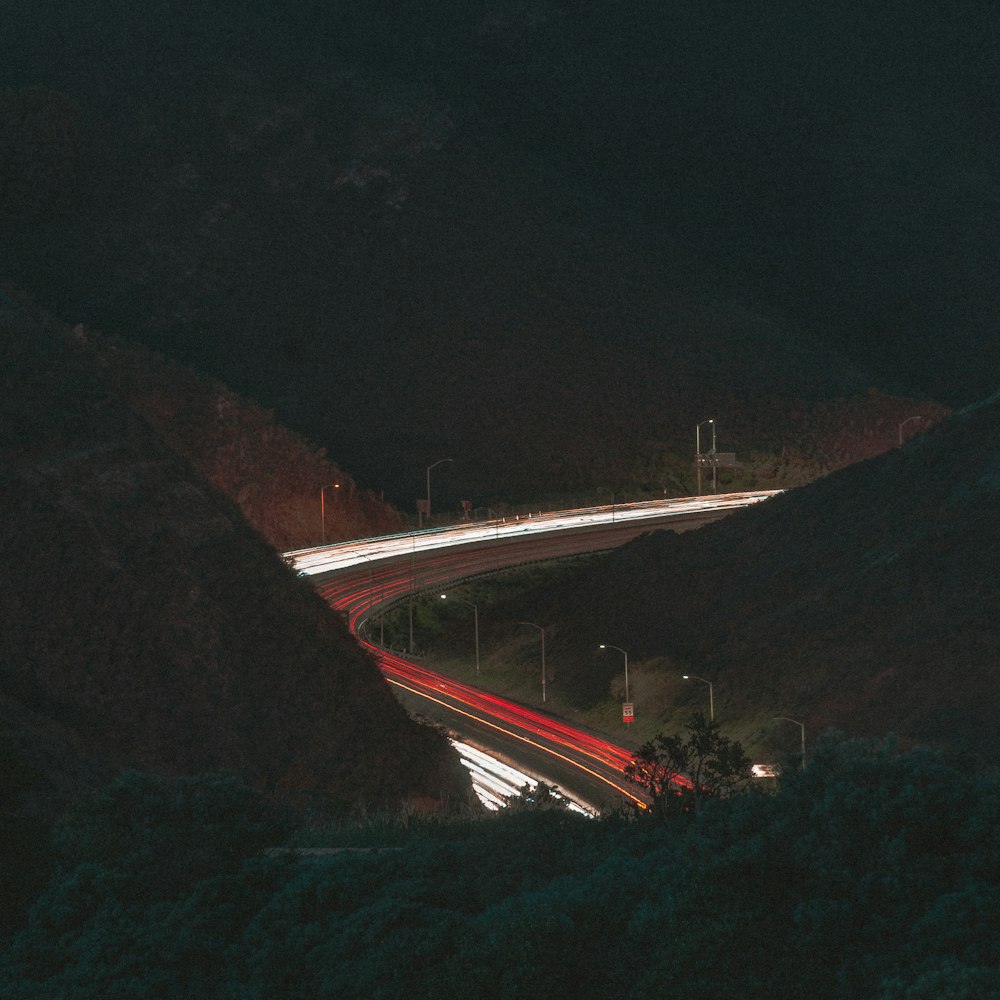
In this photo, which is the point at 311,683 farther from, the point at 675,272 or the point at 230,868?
the point at 675,272

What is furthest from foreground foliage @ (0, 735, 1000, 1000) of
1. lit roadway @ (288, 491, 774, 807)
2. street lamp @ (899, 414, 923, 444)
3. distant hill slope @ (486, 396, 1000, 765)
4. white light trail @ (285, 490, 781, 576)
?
street lamp @ (899, 414, 923, 444)

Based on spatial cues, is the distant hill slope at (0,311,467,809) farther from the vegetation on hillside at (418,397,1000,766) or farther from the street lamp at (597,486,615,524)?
the street lamp at (597,486,615,524)

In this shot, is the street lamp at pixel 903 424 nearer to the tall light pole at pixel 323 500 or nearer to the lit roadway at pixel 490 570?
the lit roadway at pixel 490 570

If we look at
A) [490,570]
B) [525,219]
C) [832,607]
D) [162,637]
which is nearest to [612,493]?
[490,570]

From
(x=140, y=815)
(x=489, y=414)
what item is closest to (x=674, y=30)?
(x=489, y=414)

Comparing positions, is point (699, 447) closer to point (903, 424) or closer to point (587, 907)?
point (903, 424)

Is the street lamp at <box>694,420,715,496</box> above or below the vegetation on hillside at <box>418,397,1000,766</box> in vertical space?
above
